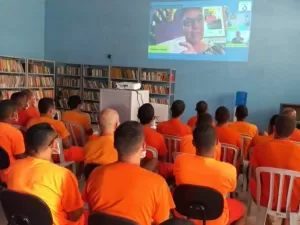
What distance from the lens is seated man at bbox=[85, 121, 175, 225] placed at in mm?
1599

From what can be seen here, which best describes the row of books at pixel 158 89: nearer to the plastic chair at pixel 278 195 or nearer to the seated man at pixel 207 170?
the plastic chair at pixel 278 195

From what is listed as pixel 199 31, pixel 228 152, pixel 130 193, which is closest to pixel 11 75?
pixel 199 31

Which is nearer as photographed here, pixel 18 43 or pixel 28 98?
pixel 28 98

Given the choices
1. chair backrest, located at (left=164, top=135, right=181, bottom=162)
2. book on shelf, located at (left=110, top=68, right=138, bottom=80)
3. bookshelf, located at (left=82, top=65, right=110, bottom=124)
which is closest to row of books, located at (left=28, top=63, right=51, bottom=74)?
bookshelf, located at (left=82, top=65, right=110, bottom=124)

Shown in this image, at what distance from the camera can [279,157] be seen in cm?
249

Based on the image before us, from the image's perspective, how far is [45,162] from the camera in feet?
5.94

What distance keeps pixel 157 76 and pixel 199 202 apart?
6.19 meters

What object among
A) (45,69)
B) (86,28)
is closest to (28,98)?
(45,69)

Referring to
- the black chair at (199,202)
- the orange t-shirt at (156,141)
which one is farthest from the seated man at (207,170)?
the orange t-shirt at (156,141)

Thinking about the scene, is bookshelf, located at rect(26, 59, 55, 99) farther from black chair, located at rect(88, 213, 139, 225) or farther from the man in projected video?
black chair, located at rect(88, 213, 139, 225)

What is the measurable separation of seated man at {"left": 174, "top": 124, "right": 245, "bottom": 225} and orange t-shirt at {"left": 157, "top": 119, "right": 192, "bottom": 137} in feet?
5.00

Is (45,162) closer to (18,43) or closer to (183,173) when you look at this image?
(183,173)

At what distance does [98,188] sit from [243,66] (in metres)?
6.30

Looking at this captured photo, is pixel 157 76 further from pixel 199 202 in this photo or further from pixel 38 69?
pixel 199 202
